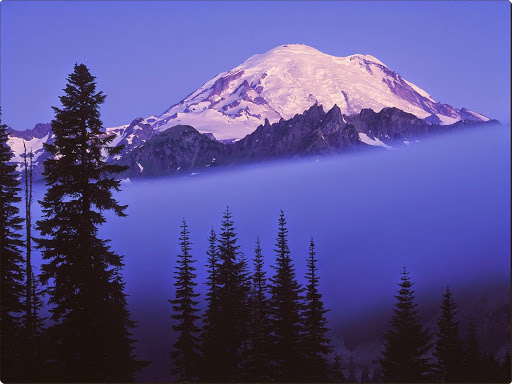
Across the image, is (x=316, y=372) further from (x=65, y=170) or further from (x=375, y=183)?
(x=375, y=183)

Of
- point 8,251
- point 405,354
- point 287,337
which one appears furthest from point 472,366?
point 8,251

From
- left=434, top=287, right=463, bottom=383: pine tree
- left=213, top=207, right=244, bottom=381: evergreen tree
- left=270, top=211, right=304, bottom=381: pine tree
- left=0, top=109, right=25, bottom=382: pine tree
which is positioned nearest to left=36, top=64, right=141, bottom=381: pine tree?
left=0, top=109, right=25, bottom=382: pine tree

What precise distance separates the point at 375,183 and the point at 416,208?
1102 inches

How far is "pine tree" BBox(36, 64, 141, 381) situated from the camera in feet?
86.8

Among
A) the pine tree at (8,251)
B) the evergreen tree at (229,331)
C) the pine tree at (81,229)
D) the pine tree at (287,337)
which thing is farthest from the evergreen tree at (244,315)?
the pine tree at (8,251)

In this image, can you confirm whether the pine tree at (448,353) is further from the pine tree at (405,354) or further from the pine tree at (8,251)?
the pine tree at (8,251)

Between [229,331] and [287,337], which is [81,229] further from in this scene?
[229,331]

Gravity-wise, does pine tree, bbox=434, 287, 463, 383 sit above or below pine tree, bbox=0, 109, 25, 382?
below

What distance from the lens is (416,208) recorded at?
141 metres

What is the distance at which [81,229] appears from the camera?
26859 millimetres

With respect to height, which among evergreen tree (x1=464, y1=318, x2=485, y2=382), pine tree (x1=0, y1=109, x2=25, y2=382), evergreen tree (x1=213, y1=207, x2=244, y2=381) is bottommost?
evergreen tree (x1=464, y1=318, x2=485, y2=382)

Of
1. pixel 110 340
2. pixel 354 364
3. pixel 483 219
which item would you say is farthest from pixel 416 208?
pixel 110 340

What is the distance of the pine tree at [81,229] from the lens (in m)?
26.5

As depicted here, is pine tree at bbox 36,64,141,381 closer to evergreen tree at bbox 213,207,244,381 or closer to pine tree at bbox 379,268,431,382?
evergreen tree at bbox 213,207,244,381
